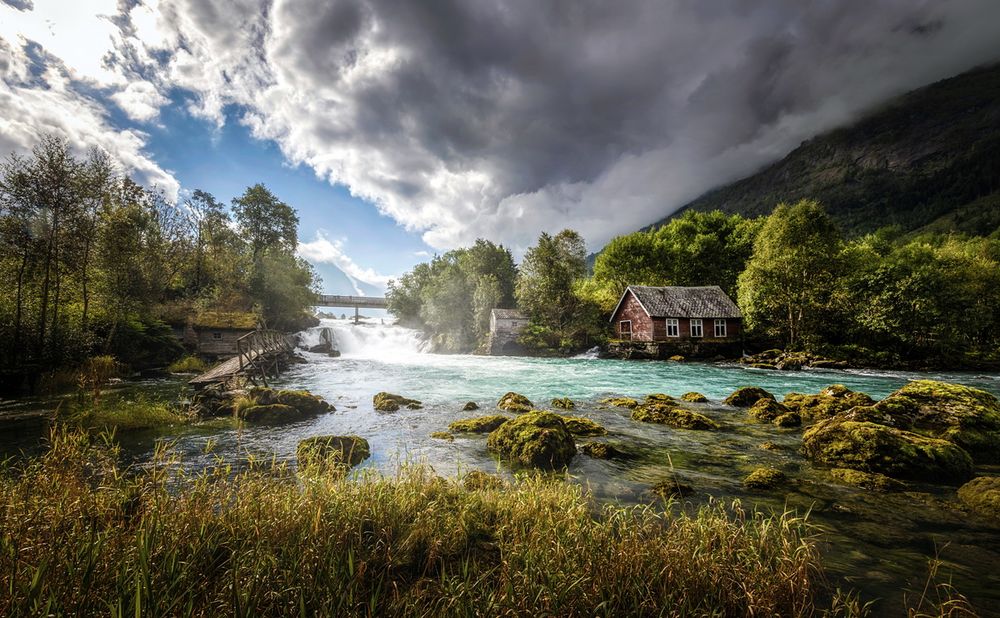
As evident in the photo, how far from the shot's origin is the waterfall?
43.7m

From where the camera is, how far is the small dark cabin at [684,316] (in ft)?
120

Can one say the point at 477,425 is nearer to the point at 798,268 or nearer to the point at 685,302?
the point at 685,302

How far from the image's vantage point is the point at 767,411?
12367 millimetres

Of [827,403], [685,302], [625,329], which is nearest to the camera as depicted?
[827,403]

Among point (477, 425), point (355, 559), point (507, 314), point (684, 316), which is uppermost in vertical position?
point (507, 314)

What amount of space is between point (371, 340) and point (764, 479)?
47.1 meters

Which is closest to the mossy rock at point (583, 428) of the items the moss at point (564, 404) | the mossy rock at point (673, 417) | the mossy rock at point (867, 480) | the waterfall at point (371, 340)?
the mossy rock at point (673, 417)

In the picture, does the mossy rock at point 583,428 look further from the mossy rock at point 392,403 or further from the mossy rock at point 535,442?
the mossy rock at point 392,403

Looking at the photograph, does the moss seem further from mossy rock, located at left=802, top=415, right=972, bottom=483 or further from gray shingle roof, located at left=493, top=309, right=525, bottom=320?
gray shingle roof, located at left=493, top=309, right=525, bottom=320

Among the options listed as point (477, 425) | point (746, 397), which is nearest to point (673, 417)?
point (746, 397)

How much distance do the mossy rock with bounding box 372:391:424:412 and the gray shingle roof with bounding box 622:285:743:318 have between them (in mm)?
28593

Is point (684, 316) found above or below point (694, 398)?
above

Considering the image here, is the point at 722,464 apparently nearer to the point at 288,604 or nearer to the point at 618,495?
the point at 618,495

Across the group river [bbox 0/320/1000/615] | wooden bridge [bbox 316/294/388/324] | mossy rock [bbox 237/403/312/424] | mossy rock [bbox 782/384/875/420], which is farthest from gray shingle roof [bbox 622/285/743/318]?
wooden bridge [bbox 316/294/388/324]
